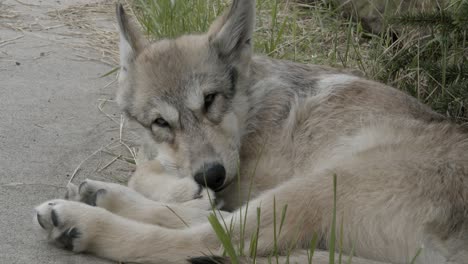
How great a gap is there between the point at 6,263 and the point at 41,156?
1.37m

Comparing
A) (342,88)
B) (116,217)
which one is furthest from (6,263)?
(342,88)

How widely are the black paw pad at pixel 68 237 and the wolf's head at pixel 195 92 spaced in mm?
694

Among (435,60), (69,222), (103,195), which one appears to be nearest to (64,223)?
(69,222)

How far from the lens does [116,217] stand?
3.18 metres

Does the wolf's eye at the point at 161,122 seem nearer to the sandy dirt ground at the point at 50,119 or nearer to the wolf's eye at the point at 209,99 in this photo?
the wolf's eye at the point at 209,99

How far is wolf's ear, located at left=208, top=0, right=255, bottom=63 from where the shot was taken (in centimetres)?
394

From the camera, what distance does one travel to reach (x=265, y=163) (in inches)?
146

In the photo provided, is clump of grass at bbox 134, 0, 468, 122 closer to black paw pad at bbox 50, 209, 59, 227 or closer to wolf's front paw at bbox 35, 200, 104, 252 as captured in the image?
wolf's front paw at bbox 35, 200, 104, 252

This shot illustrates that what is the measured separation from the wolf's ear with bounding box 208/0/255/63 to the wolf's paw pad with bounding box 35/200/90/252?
1.29m

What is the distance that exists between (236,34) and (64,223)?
5.00 ft

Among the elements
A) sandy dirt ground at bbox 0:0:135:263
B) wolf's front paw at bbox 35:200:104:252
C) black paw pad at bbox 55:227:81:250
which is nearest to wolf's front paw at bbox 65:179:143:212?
sandy dirt ground at bbox 0:0:135:263

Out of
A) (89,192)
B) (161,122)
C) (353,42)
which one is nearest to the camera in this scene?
(89,192)

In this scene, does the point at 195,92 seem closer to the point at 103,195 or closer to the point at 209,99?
the point at 209,99

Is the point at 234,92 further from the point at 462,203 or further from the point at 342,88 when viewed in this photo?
the point at 462,203
